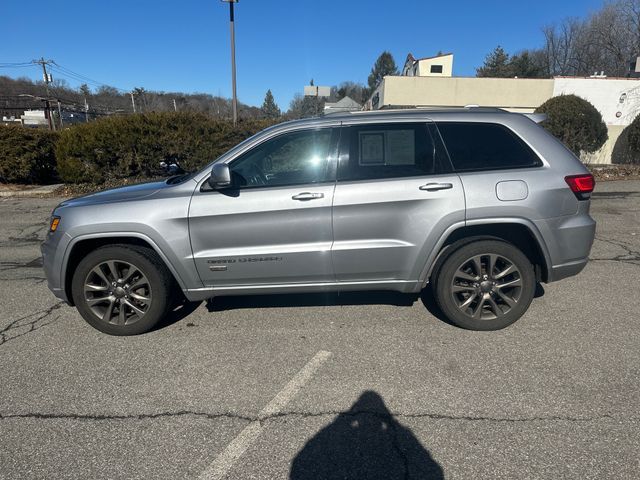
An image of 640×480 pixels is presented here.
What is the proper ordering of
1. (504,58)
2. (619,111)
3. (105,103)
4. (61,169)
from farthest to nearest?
(105,103) → (504,58) → (619,111) → (61,169)

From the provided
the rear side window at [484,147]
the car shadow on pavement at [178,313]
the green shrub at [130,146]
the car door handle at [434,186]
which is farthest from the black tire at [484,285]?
the green shrub at [130,146]

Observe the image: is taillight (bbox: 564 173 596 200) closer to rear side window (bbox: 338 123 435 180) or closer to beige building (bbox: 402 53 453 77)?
rear side window (bbox: 338 123 435 180)

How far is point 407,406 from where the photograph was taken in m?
2.68

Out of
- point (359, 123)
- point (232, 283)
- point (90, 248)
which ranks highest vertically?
point (359, 123)

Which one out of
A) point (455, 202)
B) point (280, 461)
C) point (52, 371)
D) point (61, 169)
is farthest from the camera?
point (61, 169)

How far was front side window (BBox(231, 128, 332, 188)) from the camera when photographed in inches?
138

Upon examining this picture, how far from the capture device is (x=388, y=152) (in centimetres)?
359

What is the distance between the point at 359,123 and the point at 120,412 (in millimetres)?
2889

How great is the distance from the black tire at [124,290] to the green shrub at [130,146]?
935 centimetres

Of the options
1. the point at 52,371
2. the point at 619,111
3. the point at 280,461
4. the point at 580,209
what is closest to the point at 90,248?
the point at 52,371

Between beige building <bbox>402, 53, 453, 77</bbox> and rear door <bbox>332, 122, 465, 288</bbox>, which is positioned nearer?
rear door <bbox>332, 122, 465, 288</bbox>

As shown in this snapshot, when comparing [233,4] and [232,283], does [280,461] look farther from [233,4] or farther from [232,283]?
[233,4]

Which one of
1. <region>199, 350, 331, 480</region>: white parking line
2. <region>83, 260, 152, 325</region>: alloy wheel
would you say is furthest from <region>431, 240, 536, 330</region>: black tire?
<region>83, 260, 152, 325</region>: alloy wheel

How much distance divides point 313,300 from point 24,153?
12.9m
